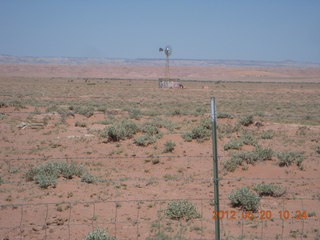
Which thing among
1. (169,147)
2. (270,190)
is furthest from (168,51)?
(270,190)

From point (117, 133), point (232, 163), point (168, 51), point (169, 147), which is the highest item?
point (168, 51)

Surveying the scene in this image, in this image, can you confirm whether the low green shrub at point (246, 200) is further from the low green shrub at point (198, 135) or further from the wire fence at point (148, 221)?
the low green shrub at point (198, 135)

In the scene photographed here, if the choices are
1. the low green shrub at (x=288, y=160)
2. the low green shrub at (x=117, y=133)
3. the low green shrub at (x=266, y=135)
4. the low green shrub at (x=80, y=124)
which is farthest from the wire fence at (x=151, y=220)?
the low green shrub at (x=80, y=124)

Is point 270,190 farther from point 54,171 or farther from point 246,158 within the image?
point 54,171

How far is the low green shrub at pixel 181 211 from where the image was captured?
7223 millimetres

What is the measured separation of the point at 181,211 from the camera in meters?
7.24

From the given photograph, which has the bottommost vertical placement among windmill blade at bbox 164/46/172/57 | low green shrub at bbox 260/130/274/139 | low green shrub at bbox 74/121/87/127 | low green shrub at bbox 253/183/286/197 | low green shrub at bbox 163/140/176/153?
low green shrub at bbox 253/183/286/197

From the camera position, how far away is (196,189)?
A: 31.1ft

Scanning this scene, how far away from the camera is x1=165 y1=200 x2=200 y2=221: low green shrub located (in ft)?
23.7

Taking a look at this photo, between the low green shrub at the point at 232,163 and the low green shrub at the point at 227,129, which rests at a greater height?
the low green shrub at the point at 227,129

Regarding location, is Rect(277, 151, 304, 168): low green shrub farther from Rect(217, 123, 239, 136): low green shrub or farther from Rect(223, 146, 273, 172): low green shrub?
Rect(217, 123, 239, 136): low green shrub

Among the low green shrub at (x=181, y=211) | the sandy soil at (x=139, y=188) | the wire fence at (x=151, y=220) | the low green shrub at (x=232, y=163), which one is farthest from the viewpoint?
the low green shrub at (x=232, y=163)

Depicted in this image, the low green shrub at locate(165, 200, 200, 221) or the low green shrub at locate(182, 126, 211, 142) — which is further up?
the low green shrub at locate(182, 126, 211, 142)

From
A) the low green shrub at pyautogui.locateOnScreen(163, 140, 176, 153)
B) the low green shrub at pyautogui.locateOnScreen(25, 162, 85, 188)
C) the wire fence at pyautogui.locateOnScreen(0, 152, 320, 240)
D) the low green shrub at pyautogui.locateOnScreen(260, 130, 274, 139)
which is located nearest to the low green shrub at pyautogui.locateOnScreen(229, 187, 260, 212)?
the wire fence at pyautogui.locateOnScreen(0, 152, 320, 240)
